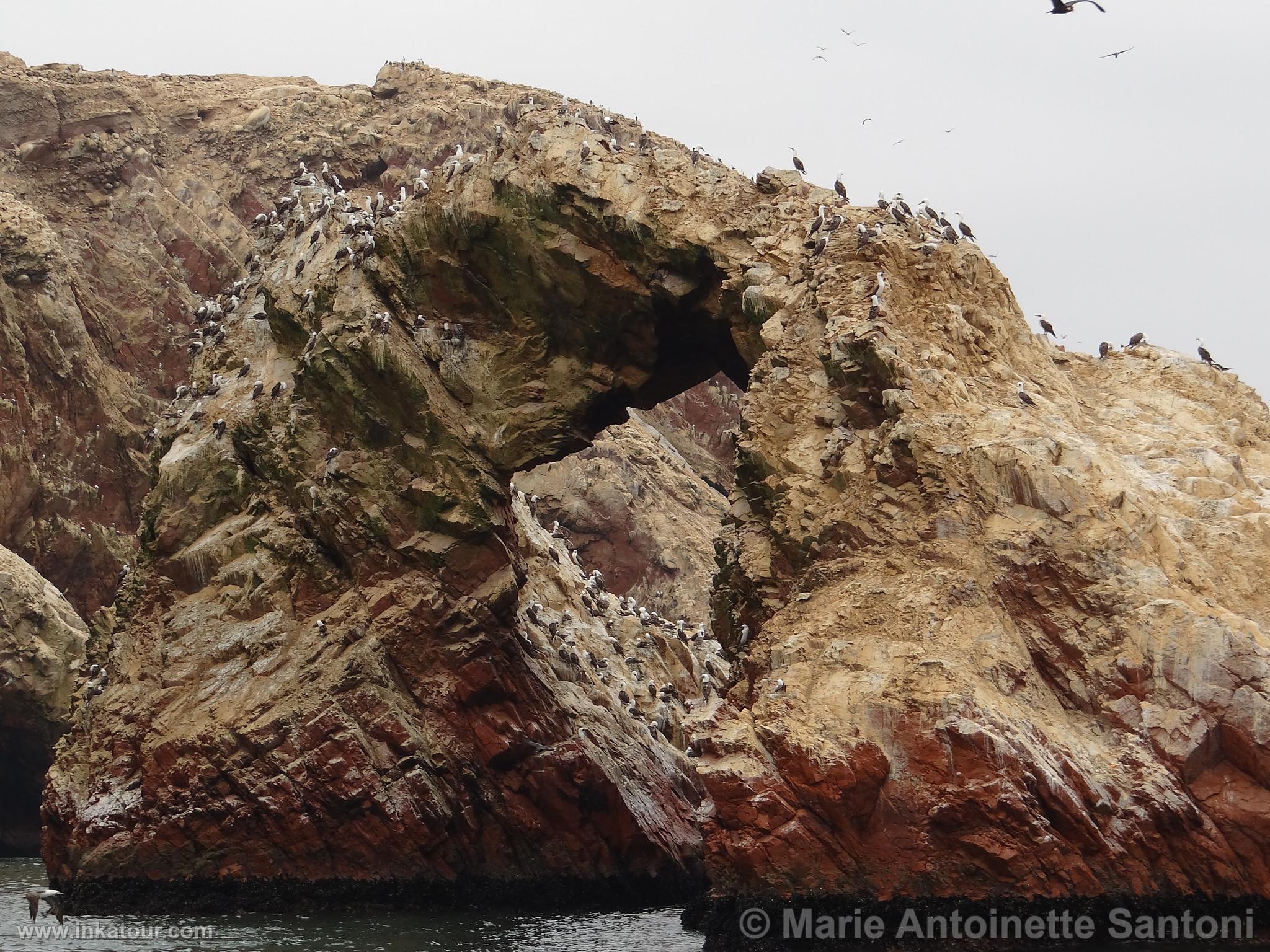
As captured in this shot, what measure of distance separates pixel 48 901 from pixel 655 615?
1959 cm

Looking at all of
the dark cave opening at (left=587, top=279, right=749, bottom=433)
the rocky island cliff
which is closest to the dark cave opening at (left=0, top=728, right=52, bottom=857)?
the rocky island cliff

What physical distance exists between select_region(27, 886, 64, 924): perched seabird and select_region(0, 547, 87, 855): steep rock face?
11537 millimetres

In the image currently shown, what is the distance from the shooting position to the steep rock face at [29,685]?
45.5 m

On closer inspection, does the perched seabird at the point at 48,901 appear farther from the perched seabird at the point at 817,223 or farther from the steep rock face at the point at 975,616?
the perched seabird at the point at 817,223

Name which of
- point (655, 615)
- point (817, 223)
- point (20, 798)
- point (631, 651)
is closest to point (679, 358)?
point (817, 223)

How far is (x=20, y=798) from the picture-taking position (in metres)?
48.6

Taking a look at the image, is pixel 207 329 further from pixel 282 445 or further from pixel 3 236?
pixel 3 236

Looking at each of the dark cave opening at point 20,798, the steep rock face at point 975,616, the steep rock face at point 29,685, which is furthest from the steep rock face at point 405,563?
the dark cave opening at point 20,798

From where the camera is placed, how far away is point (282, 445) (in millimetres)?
37188

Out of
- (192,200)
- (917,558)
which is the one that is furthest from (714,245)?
(192,200)

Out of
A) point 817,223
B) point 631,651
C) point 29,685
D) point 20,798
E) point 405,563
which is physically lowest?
point 20,798

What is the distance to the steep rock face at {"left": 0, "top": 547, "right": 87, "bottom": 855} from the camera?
45.5 m

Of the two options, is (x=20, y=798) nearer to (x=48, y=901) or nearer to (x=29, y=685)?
(x=29, y=685)

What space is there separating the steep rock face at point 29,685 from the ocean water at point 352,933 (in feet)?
37.0
